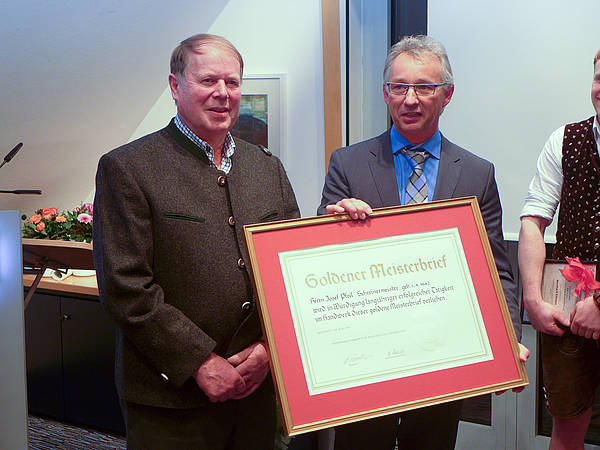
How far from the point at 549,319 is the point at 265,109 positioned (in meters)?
1.98

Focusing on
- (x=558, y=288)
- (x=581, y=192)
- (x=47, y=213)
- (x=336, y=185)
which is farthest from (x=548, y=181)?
(x=47, y=213)

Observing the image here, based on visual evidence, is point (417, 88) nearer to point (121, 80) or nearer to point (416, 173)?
point (416, 173)

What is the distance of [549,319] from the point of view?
199cm

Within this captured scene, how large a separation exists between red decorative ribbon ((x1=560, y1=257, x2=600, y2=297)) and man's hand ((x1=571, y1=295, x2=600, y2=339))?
37mm

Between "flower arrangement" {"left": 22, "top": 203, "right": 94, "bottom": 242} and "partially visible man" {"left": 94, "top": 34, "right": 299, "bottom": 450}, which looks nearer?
"partially visible man" {"left": 94, "top": 34, "right": 299, "bottom": 450}

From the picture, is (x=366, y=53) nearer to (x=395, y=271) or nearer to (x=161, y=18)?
(x=161, y=18)

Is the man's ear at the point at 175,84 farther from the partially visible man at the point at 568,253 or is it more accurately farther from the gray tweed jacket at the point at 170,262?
the partially visible man at the point at 568,253

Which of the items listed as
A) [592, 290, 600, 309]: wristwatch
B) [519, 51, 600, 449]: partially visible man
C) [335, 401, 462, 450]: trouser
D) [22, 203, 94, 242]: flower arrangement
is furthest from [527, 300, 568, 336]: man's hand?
[22, 203, 94, 242]: flower arrangement

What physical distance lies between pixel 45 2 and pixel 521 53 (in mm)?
2038

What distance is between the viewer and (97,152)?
3775mm

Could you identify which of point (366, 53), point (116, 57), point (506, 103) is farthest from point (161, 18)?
point (506, 103)

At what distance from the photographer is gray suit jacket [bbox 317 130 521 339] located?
179cm
